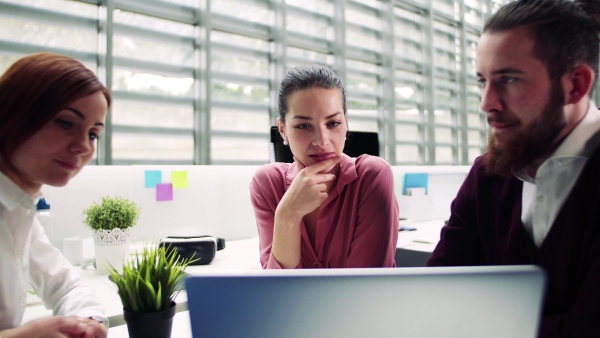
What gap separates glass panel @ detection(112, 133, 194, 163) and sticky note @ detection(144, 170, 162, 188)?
54.4 inches

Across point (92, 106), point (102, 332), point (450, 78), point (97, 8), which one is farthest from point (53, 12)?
point (450, 78)

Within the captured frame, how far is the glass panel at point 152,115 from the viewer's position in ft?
11.1

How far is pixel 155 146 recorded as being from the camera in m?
3.60

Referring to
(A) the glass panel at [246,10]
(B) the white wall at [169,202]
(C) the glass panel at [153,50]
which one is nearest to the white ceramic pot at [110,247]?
(B) the white wall at [169,202]

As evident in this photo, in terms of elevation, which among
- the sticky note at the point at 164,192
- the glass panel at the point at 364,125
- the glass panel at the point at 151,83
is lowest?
the sticky note at the point at 164,192

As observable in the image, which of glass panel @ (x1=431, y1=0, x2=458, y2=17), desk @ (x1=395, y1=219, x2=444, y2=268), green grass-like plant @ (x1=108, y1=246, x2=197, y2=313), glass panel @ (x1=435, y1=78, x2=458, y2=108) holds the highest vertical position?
glass panel @ (x1=431, y1=0, x2=458, y2=17)

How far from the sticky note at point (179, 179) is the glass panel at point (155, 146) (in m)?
1.37

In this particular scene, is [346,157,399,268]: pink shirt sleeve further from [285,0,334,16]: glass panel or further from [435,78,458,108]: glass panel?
[435,78,458,108]: glass panel

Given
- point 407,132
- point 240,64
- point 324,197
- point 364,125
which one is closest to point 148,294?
point 324,197

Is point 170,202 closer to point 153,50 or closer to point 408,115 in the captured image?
point 153,50

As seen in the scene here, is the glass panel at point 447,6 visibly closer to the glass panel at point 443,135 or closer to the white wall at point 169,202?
the glass panel at point 443,135

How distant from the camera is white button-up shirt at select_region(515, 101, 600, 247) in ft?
2.89

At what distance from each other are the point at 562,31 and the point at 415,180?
2.39 m

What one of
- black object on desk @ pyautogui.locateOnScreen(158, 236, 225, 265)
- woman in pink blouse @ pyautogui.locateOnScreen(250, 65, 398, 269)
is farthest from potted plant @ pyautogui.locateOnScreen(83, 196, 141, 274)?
woman in pink blouse @ pyautogui.locateOnScreen(250, 65, 398, 269)
